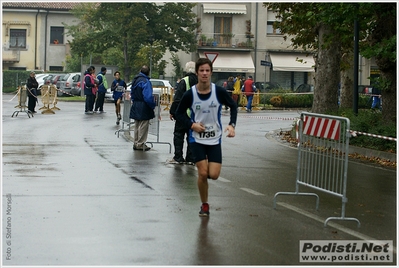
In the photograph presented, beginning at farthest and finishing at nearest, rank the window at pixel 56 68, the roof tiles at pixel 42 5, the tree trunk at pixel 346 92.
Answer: the window at pixel 56 68
the roof tiles at pixel 42 5
the tree trunk at pixel 346 92

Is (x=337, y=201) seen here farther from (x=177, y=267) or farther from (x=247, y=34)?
(x=247, y=34)

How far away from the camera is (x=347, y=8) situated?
59.0 feet

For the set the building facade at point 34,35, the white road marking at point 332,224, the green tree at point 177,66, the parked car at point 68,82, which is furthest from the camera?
the building facade at point 34,35

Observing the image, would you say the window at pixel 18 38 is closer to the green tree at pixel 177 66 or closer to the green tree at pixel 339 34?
the green tree at pixel 177 66

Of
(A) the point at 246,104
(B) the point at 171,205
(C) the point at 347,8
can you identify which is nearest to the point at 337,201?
(B) the point at 171,205

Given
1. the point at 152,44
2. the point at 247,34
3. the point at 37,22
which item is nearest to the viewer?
the point at 152,44

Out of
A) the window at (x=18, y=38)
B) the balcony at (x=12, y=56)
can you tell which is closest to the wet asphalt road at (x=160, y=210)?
the balcony at (x=12, y=56)

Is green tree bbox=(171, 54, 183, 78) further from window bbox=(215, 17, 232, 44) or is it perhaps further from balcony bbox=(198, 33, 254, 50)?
A: window bbox=(215, 17, 232, 44)

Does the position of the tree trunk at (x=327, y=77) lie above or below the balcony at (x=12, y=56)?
below

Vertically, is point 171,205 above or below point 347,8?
below

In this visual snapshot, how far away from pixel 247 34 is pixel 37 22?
67.1 feet

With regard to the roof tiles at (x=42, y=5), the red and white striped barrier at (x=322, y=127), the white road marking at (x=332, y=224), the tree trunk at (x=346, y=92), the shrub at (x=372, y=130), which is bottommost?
the white road marking at (x=332, y=224)

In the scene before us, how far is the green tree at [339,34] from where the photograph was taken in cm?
1841

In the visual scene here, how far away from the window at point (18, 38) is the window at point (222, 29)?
19106mm
